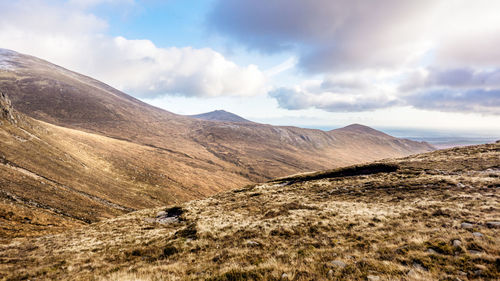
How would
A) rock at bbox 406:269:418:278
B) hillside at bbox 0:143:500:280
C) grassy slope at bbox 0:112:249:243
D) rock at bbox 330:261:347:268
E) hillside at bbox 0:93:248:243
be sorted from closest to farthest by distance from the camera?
1. rock at bbox 406:269:418:278
2. hillside at bbox 0:143:500:280
3. rock at bbox 330:261:347:268
4. grassy slope at bbox 0:112:249:243
5. hillside at bbox 0:93:248:243

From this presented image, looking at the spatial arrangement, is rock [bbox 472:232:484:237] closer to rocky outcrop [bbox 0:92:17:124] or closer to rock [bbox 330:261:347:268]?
rock [bbox 330:261:347:268]

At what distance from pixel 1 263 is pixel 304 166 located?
198 metres

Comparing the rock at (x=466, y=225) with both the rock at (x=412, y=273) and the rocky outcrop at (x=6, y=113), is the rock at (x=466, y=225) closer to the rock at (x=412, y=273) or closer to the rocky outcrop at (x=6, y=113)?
the rock at (x=412, y=273)

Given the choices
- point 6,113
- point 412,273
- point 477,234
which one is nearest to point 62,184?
point 6,113

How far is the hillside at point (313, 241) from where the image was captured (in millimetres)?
8680

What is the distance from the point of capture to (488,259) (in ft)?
25.1

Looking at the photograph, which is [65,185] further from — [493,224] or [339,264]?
[493,224]

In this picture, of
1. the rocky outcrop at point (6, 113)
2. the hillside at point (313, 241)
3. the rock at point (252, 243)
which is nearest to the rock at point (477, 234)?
the hillside at point (313, 241)

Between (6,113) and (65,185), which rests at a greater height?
(6,113)

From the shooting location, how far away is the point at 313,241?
539 inches

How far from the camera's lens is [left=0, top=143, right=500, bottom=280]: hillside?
28.5 feet

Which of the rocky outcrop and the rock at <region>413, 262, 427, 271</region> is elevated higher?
the rocky outcrop

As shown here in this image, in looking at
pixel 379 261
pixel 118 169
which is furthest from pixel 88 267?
pixel 118 169

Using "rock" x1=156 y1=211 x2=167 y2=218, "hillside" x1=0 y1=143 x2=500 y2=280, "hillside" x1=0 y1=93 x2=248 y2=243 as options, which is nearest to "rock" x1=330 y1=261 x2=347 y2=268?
"hillside" x1=0 y1=143 x2=500 y2=280
